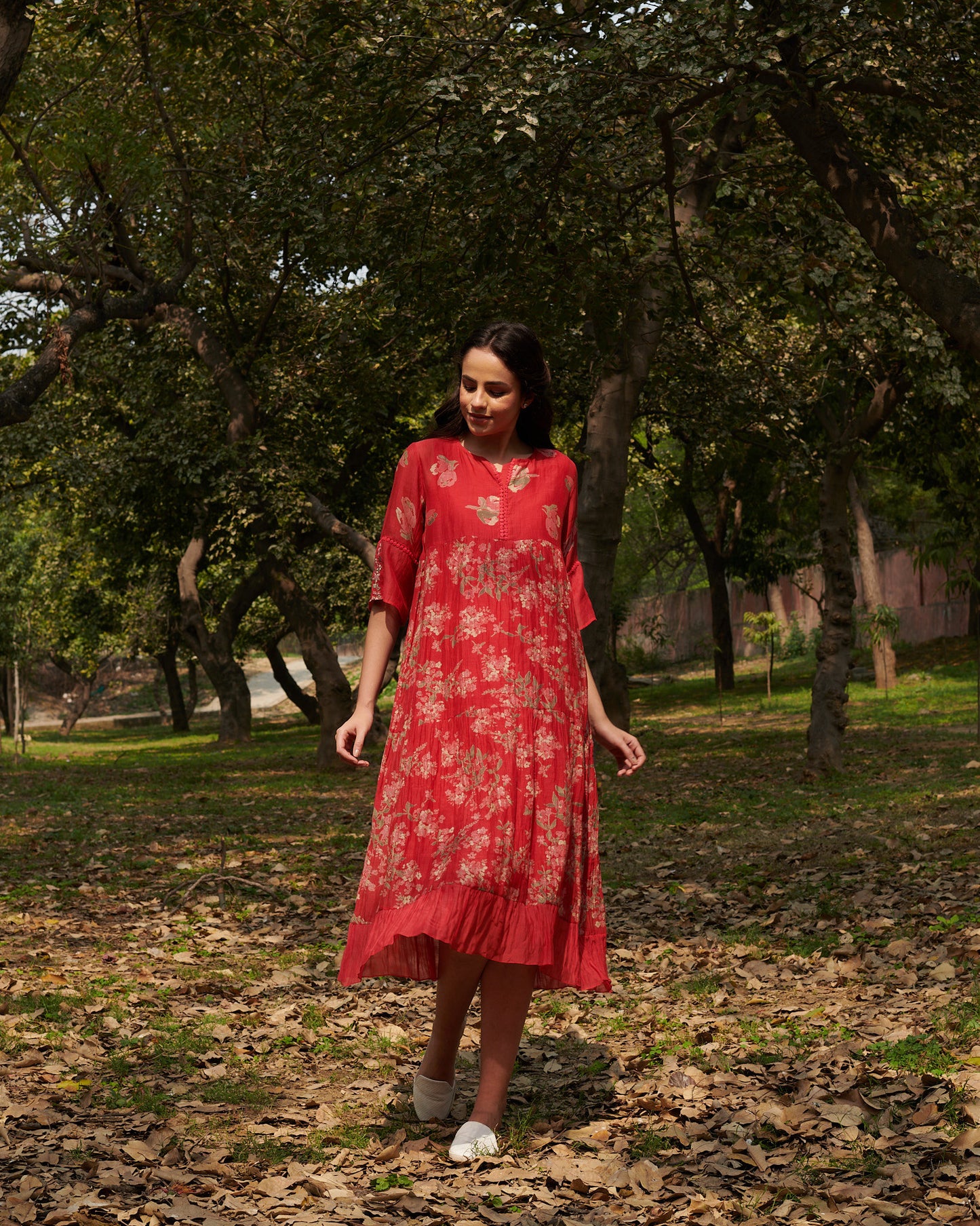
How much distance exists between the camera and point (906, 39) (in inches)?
289

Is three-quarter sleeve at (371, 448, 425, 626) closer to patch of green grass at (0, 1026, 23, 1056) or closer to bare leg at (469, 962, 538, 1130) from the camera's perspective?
bare leg at (469, 962, 538, 1130)

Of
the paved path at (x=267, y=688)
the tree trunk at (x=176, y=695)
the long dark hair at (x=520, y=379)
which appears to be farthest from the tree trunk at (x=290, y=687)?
the long dark hair at (x=520, y=379)

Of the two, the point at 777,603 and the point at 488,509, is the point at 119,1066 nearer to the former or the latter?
the point at 488,509

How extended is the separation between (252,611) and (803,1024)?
28.9 meters

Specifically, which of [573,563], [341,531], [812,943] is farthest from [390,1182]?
[341,531]

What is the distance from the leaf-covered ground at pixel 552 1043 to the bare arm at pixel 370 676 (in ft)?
3.95

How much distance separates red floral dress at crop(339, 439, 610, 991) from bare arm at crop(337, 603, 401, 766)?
57 millimetres

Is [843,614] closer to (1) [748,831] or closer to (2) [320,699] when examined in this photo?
(1) [748,831]

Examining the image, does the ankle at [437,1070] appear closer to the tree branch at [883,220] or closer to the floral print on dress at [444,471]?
the floral print on dress at [444,471]

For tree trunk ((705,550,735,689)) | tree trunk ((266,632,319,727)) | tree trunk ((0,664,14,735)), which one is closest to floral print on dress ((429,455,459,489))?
tree trunk ((705,550,735,689))

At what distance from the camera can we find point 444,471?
152 inches

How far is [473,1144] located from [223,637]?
2278 cm

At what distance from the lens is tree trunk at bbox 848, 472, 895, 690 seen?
23141 mm

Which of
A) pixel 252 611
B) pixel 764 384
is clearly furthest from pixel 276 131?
Result: pixel 252 611
